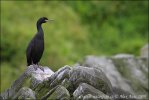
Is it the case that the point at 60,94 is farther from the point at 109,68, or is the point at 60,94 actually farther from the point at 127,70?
the point at 127,70

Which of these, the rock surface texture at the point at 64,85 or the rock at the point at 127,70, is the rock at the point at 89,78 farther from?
the rock at the point at 127,70

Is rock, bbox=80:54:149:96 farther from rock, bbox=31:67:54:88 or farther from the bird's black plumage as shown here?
rock, bbox=31:67:54:88

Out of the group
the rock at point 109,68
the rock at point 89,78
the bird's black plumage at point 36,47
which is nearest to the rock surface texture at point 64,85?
the rock at point 89,78

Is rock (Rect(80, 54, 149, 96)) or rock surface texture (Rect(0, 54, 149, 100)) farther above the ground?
rock (Rect(80, 54, 149, 96))

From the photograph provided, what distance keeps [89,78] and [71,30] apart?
1619 centimetres

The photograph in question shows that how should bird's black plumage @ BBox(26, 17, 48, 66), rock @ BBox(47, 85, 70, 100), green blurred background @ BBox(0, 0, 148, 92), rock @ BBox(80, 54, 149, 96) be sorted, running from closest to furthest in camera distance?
rock @ BBox(47, 85, 70, 100) < bird's black plumage @ BBox(26, 17, 48, 66) < rock @ BBox(80, 54, 149, 96) < green blurred background @ BBox(0, 0, 148, 92)

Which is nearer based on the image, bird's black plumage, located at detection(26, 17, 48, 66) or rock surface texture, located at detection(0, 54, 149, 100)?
rock surface texture, located at detection(0, 54, 149, 100)

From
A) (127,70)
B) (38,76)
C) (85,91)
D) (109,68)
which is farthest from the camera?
(127,70)

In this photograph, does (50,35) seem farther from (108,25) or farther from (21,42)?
(108,25)

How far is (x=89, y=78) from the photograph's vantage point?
14.5 m

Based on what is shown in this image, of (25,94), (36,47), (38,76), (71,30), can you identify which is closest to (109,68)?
(36,47)

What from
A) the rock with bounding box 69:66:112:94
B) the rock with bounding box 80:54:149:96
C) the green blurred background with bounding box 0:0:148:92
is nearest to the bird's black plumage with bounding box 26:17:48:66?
the rock with bounding box 69:66:112:94

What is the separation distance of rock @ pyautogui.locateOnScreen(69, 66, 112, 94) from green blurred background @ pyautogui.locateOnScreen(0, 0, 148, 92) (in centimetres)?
997

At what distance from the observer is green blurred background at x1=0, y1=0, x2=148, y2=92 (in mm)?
26766
